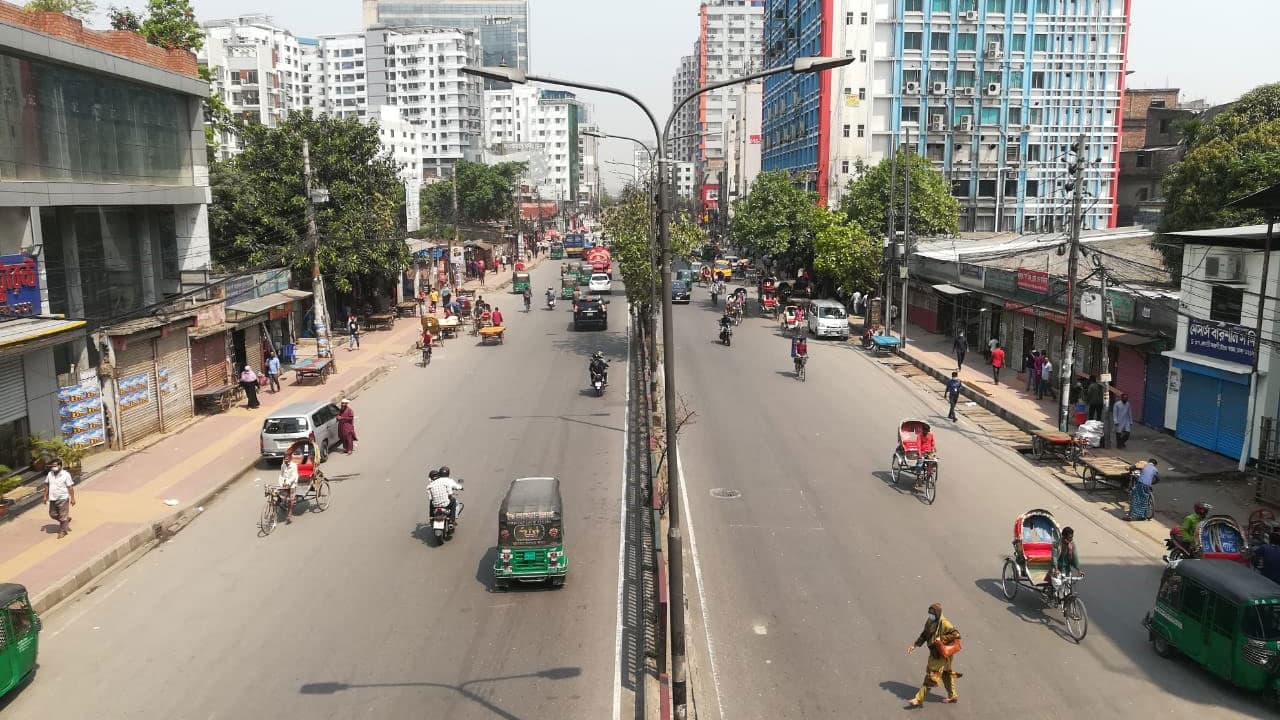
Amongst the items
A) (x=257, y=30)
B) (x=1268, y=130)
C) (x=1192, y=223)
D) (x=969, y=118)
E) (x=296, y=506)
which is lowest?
(x=296, y=506)

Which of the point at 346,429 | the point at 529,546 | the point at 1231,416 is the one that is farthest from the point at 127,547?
the point at 1231,416

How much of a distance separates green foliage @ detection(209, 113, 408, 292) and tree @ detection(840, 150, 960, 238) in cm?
2518

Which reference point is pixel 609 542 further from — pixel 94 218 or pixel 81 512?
pixel 94 218

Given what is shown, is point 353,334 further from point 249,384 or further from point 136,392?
point 136,392

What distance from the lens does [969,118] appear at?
237ft

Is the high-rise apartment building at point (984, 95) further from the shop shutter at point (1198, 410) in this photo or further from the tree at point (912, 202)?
the shop shutter at point (1198, 410)

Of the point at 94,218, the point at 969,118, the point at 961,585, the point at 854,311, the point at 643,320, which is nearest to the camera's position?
the point at 961,585

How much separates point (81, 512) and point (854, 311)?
138 feet

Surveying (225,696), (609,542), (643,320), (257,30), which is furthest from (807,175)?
(257,30)

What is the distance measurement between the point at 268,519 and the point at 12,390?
7.48m

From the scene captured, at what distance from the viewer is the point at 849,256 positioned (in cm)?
4659

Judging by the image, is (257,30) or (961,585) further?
(257,30)

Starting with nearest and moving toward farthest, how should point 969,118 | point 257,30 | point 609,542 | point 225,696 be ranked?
point 225,696, point 609,542, point 969,118, point 257,30

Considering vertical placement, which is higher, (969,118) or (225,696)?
(969,118)
